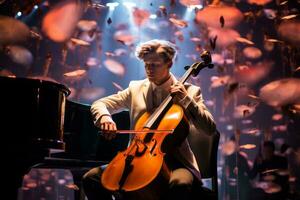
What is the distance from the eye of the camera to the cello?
2.34 metres

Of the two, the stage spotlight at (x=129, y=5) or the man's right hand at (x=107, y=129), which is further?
the stage spotlight at (x=129, y=5)

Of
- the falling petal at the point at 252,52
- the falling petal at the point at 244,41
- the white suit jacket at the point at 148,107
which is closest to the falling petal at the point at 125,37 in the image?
the falling petal at the point at 244,41

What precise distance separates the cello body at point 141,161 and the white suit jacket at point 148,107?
112 millimetres

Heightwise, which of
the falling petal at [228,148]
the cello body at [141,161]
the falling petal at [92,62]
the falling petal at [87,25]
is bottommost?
the falling petal at [228,148]

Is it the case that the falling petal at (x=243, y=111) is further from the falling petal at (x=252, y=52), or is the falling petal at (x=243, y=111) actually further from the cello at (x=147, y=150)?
the cello at (x=147, y=150)

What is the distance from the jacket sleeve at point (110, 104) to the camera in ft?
9.29

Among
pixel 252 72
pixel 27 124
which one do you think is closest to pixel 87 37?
pixel 252 72

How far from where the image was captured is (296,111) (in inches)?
254

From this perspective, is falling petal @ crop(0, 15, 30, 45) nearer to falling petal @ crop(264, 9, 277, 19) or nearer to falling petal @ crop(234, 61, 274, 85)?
falling petal @ crop(234, 61, 274, 85)

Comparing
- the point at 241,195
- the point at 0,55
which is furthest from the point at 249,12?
the point at 0,55

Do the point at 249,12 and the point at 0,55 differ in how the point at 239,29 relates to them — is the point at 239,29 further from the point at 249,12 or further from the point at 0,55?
the point at 0,55

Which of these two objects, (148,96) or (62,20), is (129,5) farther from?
(148,96)

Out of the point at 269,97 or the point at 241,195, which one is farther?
the point at 269,97

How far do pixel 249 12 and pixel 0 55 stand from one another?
3954mm
